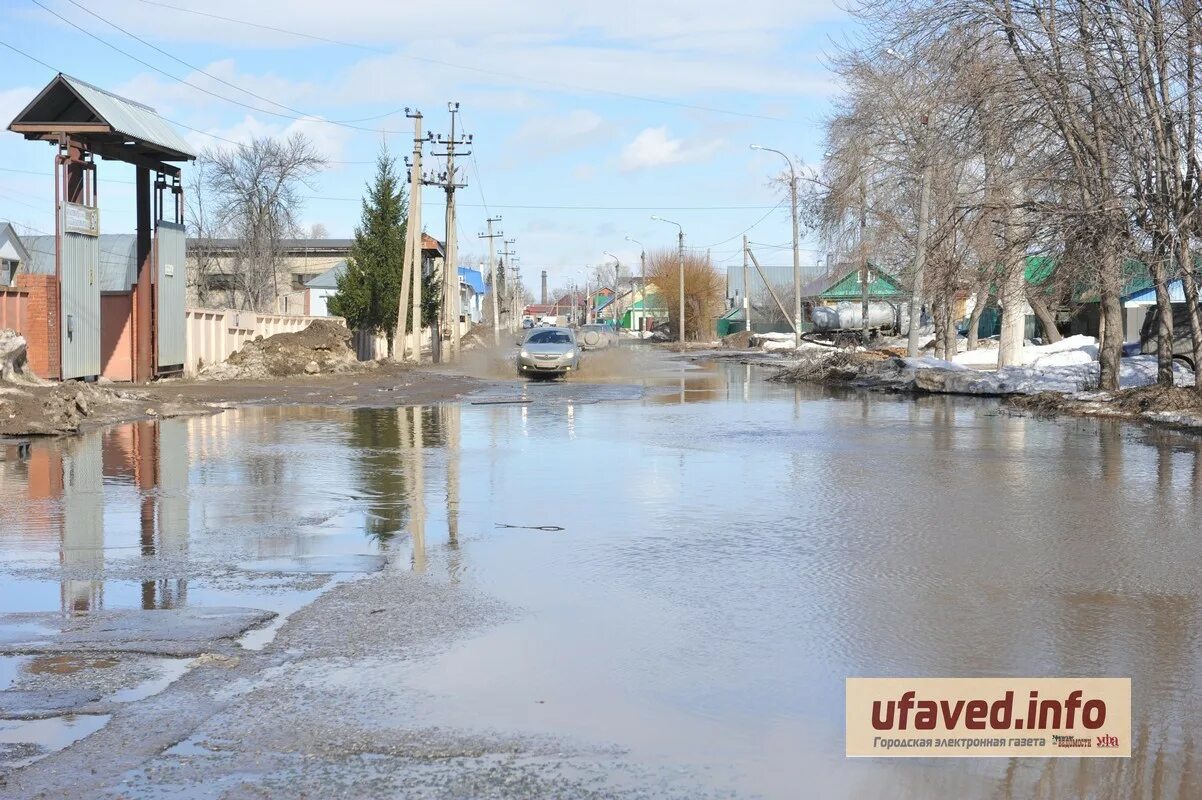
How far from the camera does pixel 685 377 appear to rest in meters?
41.1

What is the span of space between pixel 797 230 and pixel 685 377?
58.9ft

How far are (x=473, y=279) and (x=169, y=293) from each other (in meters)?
113

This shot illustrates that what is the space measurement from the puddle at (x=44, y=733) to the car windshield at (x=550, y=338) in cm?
3518

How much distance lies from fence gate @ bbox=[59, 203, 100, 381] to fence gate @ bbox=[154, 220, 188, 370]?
10.6ft

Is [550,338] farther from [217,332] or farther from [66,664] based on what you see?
[66,664]

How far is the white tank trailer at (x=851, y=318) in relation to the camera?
82625mm

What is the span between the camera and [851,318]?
8425 centimetres

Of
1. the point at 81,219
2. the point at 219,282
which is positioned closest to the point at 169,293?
the point at 81,219

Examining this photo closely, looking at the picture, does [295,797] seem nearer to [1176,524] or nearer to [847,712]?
[847,712]

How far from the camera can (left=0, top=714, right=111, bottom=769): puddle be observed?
16.1 feet

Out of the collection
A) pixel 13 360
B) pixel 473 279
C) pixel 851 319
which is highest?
pixel 473 279

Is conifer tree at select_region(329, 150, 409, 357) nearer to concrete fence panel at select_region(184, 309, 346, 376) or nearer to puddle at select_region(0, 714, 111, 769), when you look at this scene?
concrete fence panel at select_region(184, 309, 346, 376)

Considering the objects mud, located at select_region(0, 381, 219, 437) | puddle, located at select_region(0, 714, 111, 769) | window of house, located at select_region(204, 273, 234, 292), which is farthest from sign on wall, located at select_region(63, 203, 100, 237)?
window of house, located at select_region(204, 273, 234, 292)

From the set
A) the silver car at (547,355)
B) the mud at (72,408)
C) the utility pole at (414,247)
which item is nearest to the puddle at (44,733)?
the mud at (72,408)
